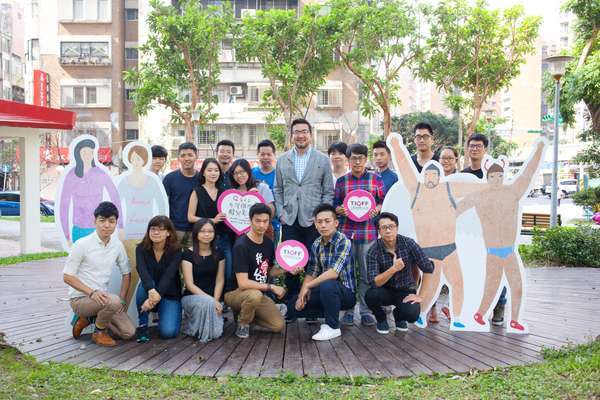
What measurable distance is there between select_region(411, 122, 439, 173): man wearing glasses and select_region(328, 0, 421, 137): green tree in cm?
1094

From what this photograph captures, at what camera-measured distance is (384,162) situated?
586cm

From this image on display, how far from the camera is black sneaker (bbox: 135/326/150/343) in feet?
16.0

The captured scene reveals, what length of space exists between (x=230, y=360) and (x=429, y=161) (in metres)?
2.71

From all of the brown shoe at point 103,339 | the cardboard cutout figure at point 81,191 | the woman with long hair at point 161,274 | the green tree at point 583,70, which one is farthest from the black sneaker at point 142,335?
the green tree at point 583,70

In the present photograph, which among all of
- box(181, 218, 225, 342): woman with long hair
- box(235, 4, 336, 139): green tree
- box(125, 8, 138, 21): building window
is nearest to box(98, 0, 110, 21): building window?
box(125, 8, 138, 21): building window

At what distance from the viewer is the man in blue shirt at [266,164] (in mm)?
6012

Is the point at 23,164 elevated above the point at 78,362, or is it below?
above

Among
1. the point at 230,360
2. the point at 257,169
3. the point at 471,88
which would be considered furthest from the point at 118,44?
the point at 230,360

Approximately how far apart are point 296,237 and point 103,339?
2032mm

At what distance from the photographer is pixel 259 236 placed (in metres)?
5.16

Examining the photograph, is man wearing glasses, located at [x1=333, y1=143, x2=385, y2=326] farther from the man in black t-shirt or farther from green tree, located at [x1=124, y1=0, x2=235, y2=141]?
green tree, located at [x1=124, y1=0, x2=235, y2=141]

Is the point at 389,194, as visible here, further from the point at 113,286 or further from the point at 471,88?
the point at 471,88

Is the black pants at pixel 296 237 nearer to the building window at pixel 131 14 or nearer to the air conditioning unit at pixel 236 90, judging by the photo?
the air conditioning unit at pixel 236 90

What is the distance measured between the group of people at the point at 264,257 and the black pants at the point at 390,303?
0.01m
